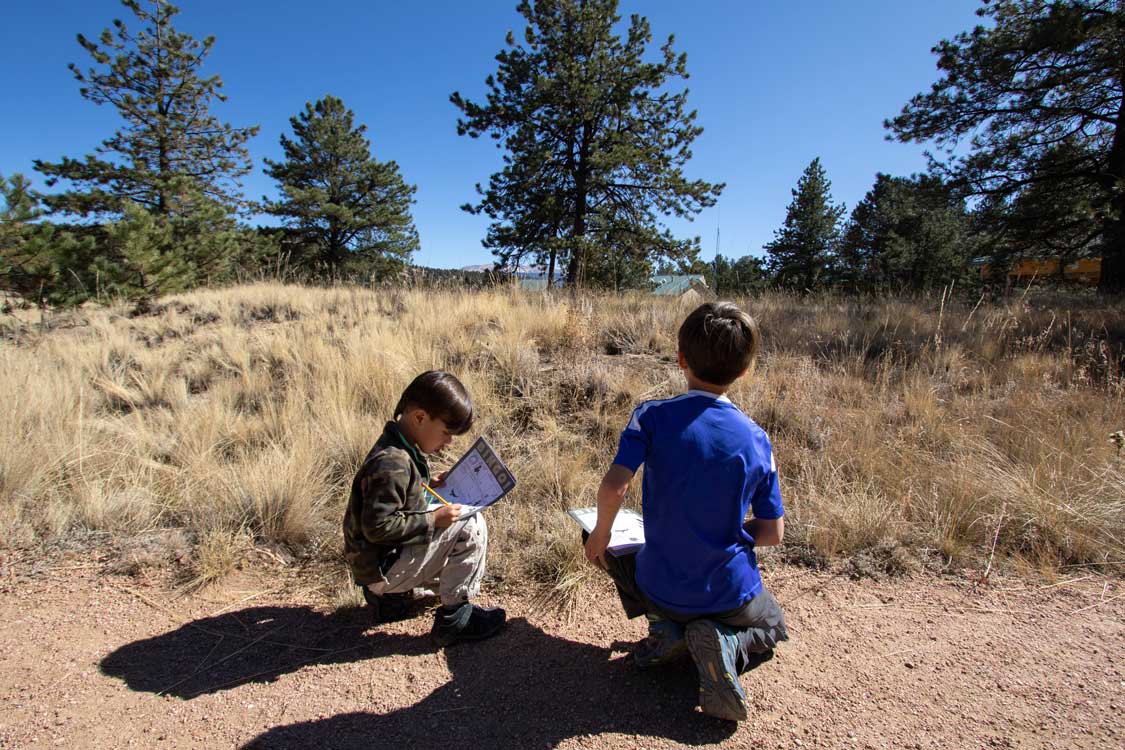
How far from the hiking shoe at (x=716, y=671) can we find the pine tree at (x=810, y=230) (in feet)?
142

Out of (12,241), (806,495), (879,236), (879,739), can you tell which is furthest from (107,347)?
(879,236)

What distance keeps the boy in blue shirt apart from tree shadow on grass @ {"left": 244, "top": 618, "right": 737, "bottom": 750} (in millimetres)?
177

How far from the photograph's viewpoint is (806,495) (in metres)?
3.40

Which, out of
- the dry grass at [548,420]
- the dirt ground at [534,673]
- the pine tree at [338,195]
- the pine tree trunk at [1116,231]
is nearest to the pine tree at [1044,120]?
the pine tree trunk at [1116,231]

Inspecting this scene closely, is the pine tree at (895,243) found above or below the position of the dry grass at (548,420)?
above

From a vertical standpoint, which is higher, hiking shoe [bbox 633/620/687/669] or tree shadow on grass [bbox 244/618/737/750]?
hiking shoe [bbox 633/620/687/669]

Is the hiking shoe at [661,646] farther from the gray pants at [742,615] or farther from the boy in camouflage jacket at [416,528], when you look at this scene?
the boy in camouflage jacket at [416,528]

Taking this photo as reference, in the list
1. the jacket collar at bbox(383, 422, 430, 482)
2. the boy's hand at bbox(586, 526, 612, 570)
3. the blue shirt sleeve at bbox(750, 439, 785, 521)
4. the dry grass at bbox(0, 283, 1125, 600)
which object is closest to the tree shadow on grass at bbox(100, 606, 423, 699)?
the dry grass at bbox(0, 283, 1125, 600)

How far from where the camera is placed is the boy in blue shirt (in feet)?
5.62

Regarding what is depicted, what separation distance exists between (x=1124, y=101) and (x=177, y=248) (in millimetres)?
21136

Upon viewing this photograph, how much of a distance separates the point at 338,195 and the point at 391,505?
2889 centimetres

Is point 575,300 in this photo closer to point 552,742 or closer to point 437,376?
point 437,376

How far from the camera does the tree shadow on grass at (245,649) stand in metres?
2.04

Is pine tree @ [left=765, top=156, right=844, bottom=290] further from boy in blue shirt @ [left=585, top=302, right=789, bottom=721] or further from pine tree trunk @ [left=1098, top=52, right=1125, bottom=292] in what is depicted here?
boy in blue shirt @ [left=585, top=302, right=789, bottom=721]
